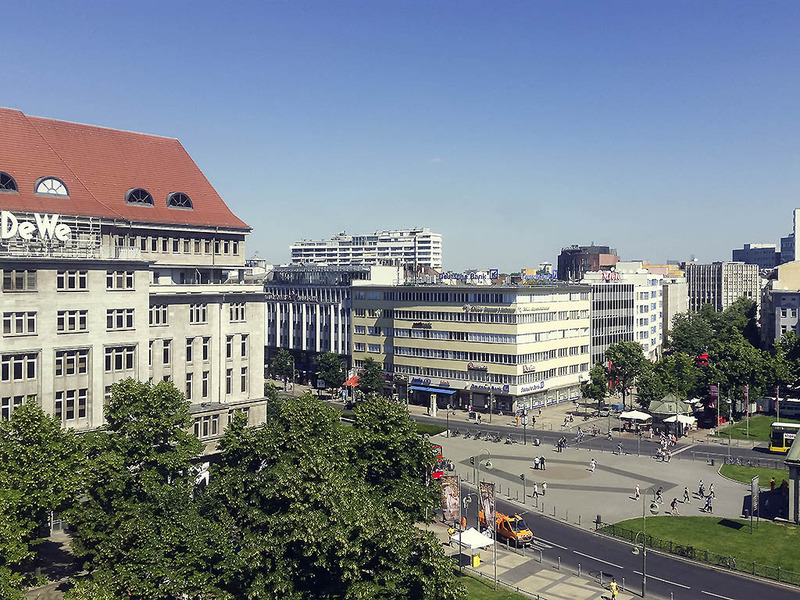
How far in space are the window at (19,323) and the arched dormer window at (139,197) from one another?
2967 cm

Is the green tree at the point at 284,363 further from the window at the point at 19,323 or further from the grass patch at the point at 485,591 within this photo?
the grass patch at the point at 485,591

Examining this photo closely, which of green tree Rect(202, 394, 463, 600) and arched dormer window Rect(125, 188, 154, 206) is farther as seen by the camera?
arched dormer window Rect(125, 188, 154, 206)

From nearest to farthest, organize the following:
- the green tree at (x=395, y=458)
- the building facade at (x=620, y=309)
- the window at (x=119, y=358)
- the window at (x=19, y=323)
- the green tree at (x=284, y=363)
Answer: the green tree at (x=395, y=458) → the window at (x=19, y=323) → the window at (x=119, y=358) → the building facade at (x=620, y=309) → the green tree at (x=284, y=363)

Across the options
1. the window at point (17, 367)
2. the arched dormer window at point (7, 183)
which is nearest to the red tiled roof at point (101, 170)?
the arched dormer window at point (7, 183)

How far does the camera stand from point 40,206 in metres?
83.4

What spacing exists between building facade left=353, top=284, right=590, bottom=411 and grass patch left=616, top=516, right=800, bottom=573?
61.2 m

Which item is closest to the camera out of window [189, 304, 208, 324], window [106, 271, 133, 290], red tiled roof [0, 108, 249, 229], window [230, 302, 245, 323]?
window [106, 271, 133, 290]

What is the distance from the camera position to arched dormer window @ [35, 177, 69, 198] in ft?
278

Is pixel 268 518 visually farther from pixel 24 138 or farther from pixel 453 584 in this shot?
pixel 24 138

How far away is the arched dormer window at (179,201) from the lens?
10275 cm

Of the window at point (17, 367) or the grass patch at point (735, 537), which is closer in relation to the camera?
the grass patch at point (735, 537)

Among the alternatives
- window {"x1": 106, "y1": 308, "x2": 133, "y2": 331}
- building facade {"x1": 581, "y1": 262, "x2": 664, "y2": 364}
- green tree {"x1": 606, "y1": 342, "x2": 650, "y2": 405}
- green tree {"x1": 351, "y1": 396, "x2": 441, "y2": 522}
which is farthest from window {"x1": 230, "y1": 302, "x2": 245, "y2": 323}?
building facade {"x1": 581, "y1": 262, "x2": 664, "y2": 364}

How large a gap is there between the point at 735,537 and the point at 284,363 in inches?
4454

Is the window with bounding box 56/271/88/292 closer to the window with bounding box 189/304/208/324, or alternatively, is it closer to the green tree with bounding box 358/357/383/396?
the window with bounding box 189/304/208/324
